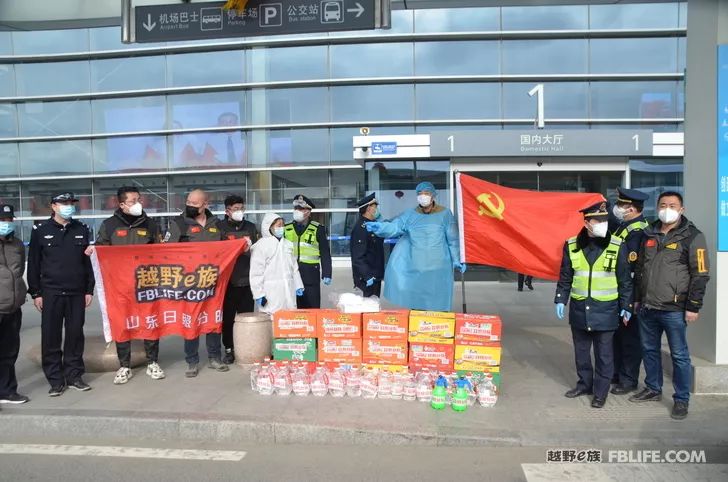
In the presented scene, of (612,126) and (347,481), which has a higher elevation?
(612,126)

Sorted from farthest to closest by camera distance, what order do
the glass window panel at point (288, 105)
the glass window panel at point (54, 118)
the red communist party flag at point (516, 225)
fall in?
the glass window panel at point (54, 118)
the glass window panel at point (288, 105)
the red communist party flag at point (516, 225)

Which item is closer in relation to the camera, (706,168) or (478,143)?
(706,168)

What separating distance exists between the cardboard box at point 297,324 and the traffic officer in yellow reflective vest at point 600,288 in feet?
8.71

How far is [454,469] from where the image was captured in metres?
3.87

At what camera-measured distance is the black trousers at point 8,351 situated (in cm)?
517

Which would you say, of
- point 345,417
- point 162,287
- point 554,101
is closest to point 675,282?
point 345,417

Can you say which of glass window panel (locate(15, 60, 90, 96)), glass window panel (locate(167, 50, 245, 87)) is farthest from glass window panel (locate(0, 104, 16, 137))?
glass window panel (locate(167, 50, 245, 87))

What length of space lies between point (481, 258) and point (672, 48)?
615 inches

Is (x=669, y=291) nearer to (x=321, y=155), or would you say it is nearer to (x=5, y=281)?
→ (x=5, y=281)

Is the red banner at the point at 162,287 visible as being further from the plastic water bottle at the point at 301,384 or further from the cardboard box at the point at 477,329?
the cardboard box at the point at 477,329

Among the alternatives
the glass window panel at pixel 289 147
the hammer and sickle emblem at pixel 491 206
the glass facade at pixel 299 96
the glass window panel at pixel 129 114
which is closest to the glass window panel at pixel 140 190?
the glass facade at pixel 299 96

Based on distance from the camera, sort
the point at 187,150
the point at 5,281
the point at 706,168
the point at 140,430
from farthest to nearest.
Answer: the point at 187,150 < the point at 706,168 < the point at 5,281 < the point at 140,430

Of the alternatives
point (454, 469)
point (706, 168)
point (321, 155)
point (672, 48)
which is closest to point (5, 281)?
point (454, 469)

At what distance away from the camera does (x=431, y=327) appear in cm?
545
